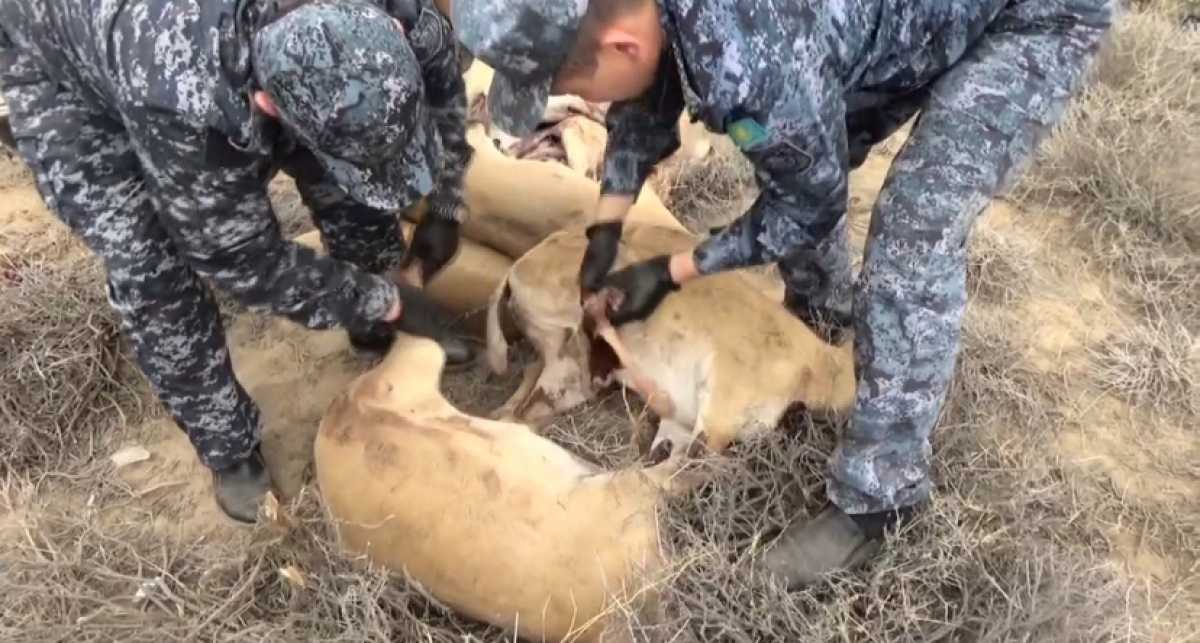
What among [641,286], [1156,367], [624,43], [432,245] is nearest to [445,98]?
[432,245]

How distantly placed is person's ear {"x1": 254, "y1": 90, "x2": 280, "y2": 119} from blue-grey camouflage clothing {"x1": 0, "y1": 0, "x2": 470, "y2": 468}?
27mm

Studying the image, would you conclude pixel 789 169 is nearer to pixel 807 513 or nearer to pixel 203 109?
pixel 807 513

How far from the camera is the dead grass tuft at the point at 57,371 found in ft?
11.3

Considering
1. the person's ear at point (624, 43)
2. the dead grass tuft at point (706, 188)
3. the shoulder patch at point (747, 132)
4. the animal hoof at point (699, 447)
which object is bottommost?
the dead grass tuft at point (706, 188)

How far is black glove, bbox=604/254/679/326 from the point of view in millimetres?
3000

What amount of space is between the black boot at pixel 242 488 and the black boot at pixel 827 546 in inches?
56.6

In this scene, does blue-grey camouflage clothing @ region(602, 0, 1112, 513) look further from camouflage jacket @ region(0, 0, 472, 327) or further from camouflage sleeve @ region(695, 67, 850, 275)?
camouflage jacket @ region(0, 0, 472, 327)

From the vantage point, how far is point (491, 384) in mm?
→ 3504

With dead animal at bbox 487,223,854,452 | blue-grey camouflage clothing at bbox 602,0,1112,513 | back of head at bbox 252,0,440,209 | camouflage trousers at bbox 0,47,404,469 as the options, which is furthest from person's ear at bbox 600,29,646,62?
camouflage trousers at bbox 0,47,404,469

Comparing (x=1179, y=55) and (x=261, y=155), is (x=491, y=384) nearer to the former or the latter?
(x=261, y=155)

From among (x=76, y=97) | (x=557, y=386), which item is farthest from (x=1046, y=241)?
(x=76, y=97)

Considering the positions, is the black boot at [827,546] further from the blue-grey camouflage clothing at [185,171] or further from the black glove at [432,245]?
the black glove at [432,245]

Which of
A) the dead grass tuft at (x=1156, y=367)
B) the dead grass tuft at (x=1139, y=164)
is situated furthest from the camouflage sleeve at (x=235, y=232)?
the dead grass tuft at (x=1139, y=164)

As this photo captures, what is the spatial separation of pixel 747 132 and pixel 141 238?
4.91 ft
